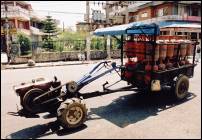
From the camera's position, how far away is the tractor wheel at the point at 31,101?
530cm

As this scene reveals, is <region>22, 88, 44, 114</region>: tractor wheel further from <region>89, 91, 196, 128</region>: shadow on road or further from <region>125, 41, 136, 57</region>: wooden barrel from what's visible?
<region>125, 41, 136, 57</region>: wooden barrel

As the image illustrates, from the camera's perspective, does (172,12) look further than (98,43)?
Yes

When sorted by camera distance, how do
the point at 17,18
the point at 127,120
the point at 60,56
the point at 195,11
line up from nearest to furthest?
the point at 127,120, the point at 60,56, the point at 17,18, the point at 195,11

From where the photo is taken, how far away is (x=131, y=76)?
7.36 meters

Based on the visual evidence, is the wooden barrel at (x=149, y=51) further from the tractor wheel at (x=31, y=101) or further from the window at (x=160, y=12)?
the window at (x=160, y=12)

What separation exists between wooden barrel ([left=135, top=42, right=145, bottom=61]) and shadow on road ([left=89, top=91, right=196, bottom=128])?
4.52ft

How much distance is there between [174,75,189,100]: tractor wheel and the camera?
24.0ft

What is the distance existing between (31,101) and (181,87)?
4.63 metres

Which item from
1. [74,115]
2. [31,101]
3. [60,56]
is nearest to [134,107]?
[74,115]

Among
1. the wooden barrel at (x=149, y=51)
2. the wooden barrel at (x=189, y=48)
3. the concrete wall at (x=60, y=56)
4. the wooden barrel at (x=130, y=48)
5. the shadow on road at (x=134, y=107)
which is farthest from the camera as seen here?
the concrete wall at (x=60, y=56)

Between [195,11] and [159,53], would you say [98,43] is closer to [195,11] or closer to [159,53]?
[159,53]

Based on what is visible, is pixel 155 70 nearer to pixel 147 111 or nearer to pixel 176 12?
pixel 147 111

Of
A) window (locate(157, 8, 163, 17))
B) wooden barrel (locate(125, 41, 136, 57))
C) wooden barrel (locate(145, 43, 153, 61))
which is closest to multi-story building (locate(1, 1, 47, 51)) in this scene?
window (locate(157, 8, 163, 17))

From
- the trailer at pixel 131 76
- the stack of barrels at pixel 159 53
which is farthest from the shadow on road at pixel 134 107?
the stack of barrels at pixel 159 53
